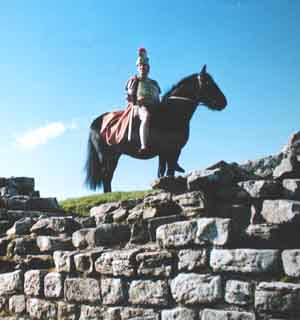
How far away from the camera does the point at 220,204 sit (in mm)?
5770

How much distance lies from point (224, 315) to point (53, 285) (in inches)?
92.4

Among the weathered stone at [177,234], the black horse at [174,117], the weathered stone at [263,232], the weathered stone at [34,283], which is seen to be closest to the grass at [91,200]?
the black horse at [174,117]

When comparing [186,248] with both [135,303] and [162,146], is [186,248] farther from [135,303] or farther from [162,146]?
[162,146]

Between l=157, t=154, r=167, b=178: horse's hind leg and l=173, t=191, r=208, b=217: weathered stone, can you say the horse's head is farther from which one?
l=173, t=191, r=208, b=217: weathered stone

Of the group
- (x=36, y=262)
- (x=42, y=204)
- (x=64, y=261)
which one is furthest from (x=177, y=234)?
(x=42, y=204)

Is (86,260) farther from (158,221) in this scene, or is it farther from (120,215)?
(158,221)

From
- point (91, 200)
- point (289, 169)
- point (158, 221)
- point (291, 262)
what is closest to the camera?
point (291, 262)

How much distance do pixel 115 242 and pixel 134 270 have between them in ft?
2.08

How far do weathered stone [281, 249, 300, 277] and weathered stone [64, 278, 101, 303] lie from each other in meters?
2.25

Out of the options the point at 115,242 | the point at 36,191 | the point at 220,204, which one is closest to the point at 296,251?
the point at 220,204

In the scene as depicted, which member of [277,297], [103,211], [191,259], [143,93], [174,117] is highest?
[143,93]

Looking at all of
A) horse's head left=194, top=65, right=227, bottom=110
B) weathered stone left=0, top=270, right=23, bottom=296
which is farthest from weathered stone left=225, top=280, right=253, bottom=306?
horse's head left=194, top=65, right=227, bottom=110

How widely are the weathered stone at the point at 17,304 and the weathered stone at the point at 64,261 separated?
668 millimetres

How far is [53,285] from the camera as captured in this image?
21.4 feet
